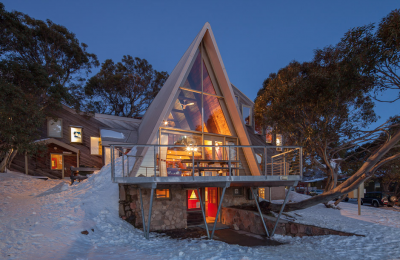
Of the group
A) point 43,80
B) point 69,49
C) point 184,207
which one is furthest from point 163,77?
point 184,207

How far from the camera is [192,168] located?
278 inches

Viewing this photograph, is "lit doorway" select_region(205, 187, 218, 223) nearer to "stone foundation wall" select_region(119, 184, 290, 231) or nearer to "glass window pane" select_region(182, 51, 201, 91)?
"stone foundation wall" select_region(119, 184, 290, 231)

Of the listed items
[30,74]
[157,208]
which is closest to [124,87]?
[30,74]

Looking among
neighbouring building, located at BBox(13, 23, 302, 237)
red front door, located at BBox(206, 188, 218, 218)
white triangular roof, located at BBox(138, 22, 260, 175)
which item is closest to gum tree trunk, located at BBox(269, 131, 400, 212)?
neighbouring building, located at BBox(13, 23, 302, 237)

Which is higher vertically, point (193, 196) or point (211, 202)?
point (193, 196)

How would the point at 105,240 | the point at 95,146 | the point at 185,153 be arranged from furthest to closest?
the point at 95,146, the point at 185,153, the point at 105,240

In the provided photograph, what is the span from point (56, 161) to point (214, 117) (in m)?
11.3

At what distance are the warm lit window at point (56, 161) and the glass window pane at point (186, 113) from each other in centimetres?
998

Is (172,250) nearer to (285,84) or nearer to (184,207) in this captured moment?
(184,207)

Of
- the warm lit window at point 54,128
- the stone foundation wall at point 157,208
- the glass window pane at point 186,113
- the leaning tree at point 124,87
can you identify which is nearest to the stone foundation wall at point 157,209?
the stone foundation wall at point 157,208

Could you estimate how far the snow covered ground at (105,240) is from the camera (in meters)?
5.57

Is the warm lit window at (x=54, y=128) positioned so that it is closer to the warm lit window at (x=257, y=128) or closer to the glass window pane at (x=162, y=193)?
the glass window pane at (x=162, y=193)

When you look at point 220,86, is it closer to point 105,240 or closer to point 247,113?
point 247,113

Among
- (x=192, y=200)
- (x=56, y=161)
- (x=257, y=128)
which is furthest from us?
(x=257, y=128)
